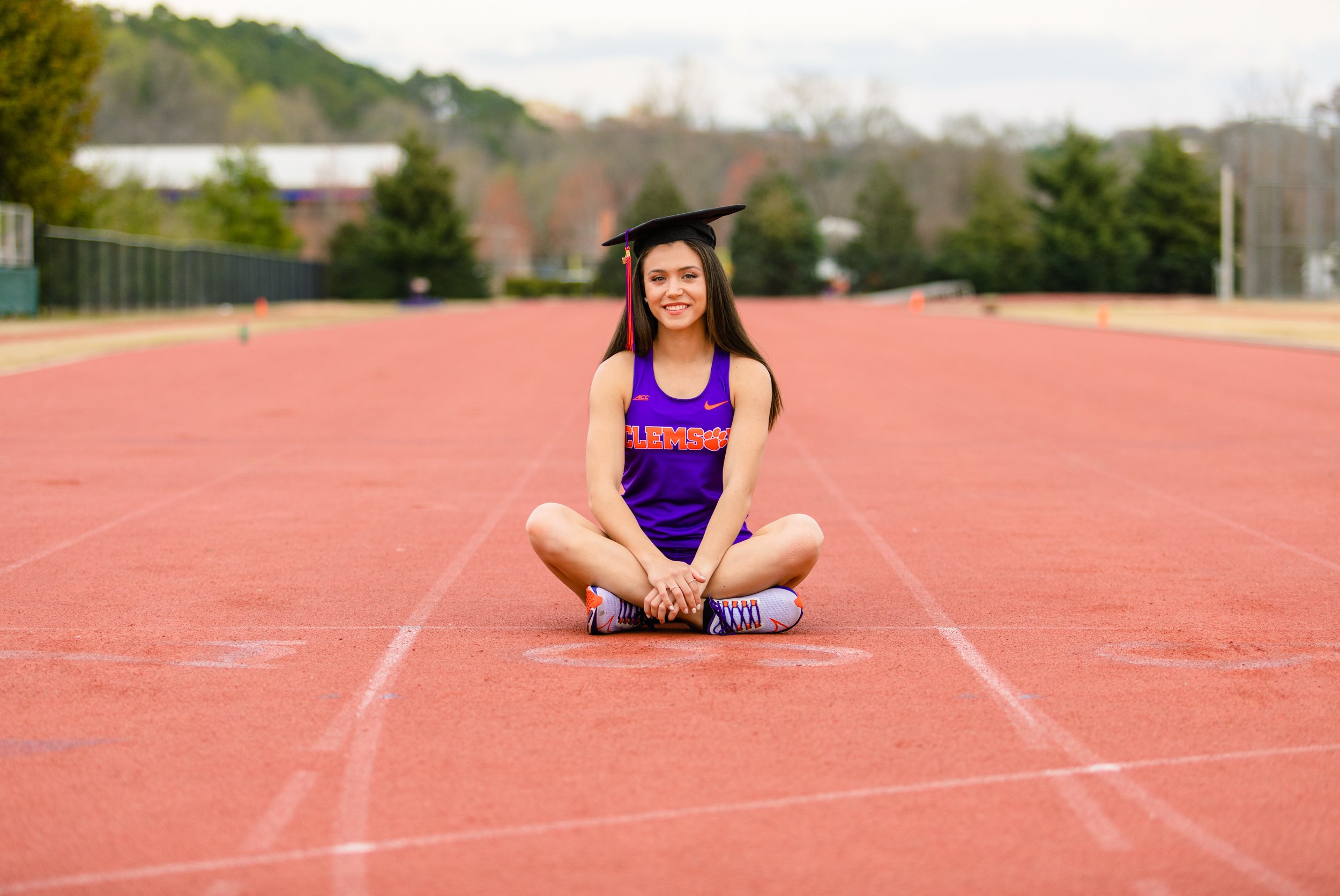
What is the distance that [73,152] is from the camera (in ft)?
127

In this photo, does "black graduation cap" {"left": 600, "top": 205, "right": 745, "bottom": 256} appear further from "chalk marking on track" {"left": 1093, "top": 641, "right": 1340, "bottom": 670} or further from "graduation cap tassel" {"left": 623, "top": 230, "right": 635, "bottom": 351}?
"chalk marking on track" {"left": 1093, "top": 641, "right": 1340, "bottom": 670}

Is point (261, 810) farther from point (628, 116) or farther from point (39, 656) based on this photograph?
point (628, 116)

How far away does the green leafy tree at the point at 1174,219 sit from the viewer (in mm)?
70812

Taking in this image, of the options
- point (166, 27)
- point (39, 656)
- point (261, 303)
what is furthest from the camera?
point (166, 27)

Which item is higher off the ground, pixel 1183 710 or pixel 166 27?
pixel 166 27

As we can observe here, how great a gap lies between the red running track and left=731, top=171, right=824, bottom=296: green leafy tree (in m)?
74.4

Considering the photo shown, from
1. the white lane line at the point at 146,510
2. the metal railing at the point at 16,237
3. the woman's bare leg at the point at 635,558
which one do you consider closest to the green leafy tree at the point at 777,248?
the metal railing at the point at 16,237

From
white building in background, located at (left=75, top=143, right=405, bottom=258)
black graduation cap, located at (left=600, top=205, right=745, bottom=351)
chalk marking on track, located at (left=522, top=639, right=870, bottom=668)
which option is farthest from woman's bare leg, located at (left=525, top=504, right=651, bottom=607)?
white building in background, located at (left=75, top=143, right=405, bottom=258)

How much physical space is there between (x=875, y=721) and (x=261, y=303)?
1750 inches

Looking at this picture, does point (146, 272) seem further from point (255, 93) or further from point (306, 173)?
point (255, 93)

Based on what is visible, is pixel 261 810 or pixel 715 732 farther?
pixel 715 732

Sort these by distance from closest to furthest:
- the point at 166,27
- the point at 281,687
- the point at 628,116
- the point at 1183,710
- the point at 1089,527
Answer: the point at 1183,710, the point at 281,687, the point at 1089,527, the point at 628,116, the point at 166,27

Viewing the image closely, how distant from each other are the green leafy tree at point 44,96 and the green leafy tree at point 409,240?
30.9m

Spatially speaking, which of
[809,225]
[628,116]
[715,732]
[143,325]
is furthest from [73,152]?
[628,116]
